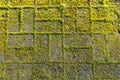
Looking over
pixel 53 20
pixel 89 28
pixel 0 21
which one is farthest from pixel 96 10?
pixel 0 21

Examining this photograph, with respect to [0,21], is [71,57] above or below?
below

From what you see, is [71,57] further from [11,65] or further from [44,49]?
[11,65]

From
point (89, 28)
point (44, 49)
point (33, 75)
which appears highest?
point (89, 28)

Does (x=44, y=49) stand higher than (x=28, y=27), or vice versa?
(x=28, y=27)

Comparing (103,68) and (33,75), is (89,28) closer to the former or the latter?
(103,68)

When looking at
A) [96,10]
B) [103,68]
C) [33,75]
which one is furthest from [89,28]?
[33,75]
